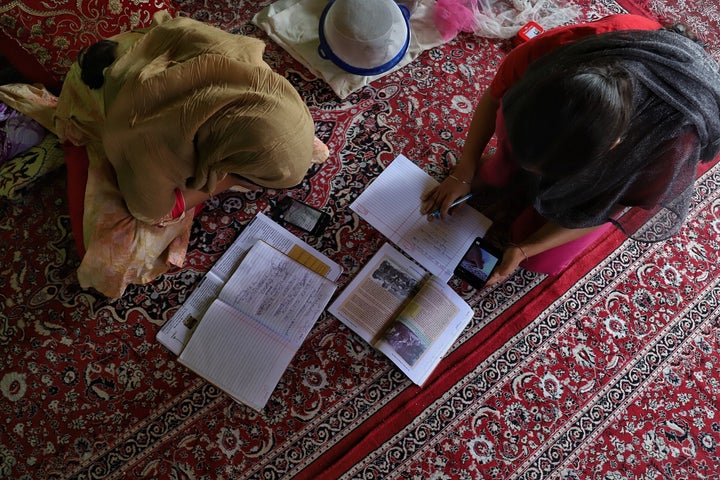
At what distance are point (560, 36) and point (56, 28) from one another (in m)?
1.17

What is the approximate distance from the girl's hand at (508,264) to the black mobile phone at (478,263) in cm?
2

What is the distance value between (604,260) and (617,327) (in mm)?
206

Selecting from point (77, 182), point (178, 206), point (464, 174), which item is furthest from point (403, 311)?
point (77, 182)

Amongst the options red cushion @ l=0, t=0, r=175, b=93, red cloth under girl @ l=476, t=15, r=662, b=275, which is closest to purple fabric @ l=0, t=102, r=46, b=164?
red cushion @ l=0, t=0, r=175, b=93

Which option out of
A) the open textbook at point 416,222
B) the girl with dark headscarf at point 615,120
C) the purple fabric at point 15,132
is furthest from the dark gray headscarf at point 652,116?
the purple fabric at point 15,132

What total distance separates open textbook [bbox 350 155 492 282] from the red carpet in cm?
5

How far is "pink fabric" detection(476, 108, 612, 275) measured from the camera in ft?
4.18

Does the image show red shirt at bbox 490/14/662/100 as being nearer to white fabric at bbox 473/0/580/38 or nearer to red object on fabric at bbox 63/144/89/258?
white fabric at bbox 473/0/580/38

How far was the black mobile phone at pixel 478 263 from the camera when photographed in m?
1.34

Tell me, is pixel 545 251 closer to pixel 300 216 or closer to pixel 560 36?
pixel 560 36

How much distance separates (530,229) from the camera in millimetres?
1337

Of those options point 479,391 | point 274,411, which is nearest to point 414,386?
point 479,391

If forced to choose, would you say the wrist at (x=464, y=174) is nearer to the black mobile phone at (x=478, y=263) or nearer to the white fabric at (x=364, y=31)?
the black mobile phone at (x=478, y=263)

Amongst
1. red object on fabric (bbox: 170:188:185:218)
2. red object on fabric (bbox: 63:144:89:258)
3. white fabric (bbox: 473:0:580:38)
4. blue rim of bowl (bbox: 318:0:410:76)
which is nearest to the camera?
red object on fabric (bbox: 170:188:185:218)
